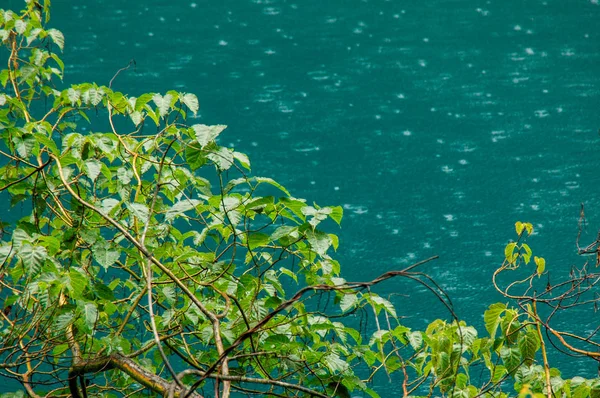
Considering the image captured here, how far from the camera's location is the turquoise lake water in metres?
5.34

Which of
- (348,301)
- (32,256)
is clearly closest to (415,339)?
(348,301)

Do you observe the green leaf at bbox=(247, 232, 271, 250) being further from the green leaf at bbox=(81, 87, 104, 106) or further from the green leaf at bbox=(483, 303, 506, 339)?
the green leaf at bbox=(81, 87, 104, 106)

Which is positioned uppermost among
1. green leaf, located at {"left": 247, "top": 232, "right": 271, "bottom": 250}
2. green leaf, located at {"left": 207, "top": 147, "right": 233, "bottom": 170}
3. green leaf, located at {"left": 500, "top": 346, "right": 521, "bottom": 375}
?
green leaf, located at {"left": 207, "top": 147, "right": 233, "bottom": 170}

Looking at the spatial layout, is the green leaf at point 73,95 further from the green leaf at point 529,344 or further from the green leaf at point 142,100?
the green leaf at point 529,344

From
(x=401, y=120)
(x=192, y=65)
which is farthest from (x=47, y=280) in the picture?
(x=192, y=65)

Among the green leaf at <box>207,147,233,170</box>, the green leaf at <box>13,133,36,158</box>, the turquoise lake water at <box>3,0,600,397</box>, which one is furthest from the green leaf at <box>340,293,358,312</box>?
the turquoise lake water at <box>3,0,600,397</box>

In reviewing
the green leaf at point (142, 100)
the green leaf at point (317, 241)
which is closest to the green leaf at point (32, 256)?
the green leaf at point (317, 241)

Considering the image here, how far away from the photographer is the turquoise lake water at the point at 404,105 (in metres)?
5.34

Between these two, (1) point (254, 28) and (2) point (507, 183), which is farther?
(1) point (254, 28)

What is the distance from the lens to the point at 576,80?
705 centimetres

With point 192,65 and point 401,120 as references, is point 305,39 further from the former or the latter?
point 401,120

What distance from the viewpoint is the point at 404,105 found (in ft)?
22.3

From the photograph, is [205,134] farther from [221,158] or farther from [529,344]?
[529,344]

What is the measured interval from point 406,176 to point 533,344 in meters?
4.33
